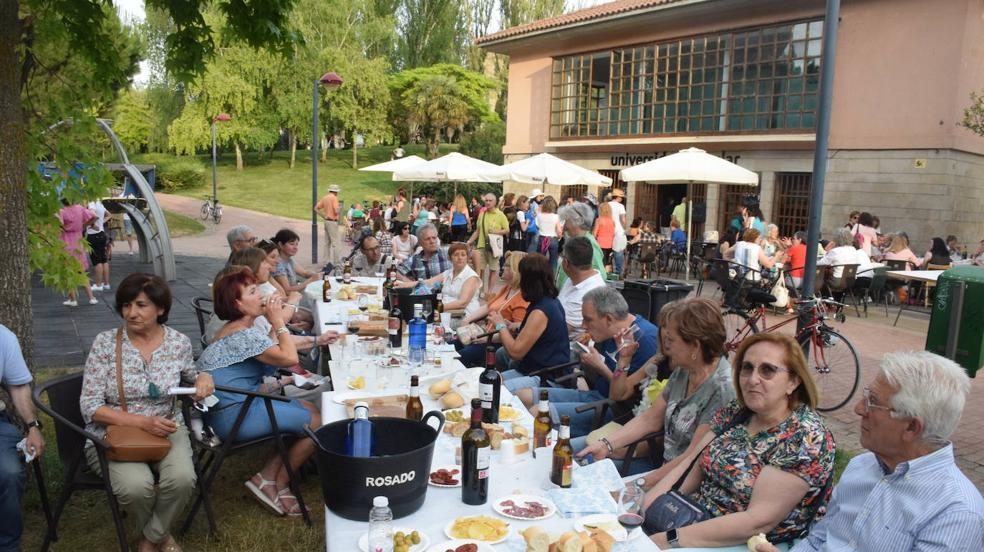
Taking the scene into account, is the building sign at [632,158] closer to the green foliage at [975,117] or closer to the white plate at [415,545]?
the green foliage at [975,117]

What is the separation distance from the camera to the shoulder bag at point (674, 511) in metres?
2.61

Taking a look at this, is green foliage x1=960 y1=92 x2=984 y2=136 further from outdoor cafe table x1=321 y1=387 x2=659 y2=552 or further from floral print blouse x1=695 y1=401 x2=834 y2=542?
outdoor cafe table x1=321 y1=387 x2=659 y2=552

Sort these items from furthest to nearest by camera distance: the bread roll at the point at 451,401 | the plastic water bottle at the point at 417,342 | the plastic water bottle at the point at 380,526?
the plastic water bottle at the point at 417,342, the bread roll at the point at 451,401, the plastic water bottle at the point at 380,526

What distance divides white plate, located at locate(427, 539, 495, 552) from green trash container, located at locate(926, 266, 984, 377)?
4.79m

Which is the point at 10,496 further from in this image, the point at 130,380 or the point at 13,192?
the point at 13,192

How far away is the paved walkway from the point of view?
5.50 metres

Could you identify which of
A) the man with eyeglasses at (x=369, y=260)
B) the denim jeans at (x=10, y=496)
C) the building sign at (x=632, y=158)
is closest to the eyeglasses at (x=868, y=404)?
the denim jeans at (x=10, y=496)

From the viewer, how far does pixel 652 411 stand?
3.44 m

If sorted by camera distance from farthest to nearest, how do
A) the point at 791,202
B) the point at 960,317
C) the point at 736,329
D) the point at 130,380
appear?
the point at 791,202 → the point at 736,329 → the point at 960,317 → the point at 130,380

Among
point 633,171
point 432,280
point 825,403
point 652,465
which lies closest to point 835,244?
point 633,171

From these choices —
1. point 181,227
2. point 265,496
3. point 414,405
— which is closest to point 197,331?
point 265,496

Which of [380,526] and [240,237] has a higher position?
[240,237]

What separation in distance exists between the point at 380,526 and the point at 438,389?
145cm

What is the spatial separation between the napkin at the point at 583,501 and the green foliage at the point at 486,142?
3976cm
